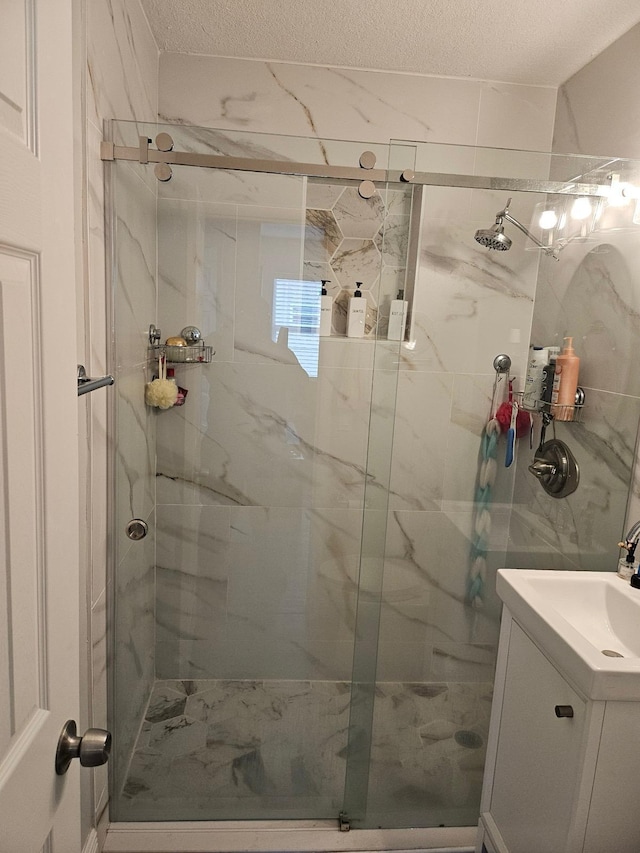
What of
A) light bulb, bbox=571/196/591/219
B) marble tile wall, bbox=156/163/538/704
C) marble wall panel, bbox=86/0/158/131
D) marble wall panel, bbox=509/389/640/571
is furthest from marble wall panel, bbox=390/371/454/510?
marble wall panel, bbox=86/0/158/131

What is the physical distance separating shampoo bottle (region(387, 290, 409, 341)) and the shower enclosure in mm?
20

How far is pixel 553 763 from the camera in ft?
4.07

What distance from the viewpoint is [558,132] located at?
2.27 metres

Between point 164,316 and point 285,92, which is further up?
point 285,92

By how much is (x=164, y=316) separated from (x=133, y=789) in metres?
1.54

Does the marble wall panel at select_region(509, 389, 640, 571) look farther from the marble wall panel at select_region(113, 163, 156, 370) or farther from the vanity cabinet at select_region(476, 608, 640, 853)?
the marble wall panel at select_region(113, 163, 156, 370)

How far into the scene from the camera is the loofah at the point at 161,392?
1.97 metres

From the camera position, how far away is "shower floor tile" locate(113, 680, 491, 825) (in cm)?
180

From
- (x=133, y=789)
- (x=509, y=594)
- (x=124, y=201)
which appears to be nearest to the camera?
(x=509, y=594)

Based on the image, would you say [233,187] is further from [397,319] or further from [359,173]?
[397,319]

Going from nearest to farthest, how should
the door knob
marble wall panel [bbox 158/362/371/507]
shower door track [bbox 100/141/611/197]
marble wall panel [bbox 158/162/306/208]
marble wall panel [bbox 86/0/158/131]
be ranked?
1. the door knob
2. marble wall panel [bbox 86/0/158/131]
3. shower door track [bbox 100/141/611/197]
4. marble wall panel [bbox 158/162/306/208]
5. marble wall panel [bbox 158/362/371/507]

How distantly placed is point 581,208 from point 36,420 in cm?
166

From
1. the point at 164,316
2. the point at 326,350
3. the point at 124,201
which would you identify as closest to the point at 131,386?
the point at 164,316

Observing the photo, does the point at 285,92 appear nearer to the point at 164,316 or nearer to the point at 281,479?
the point at 164,316
